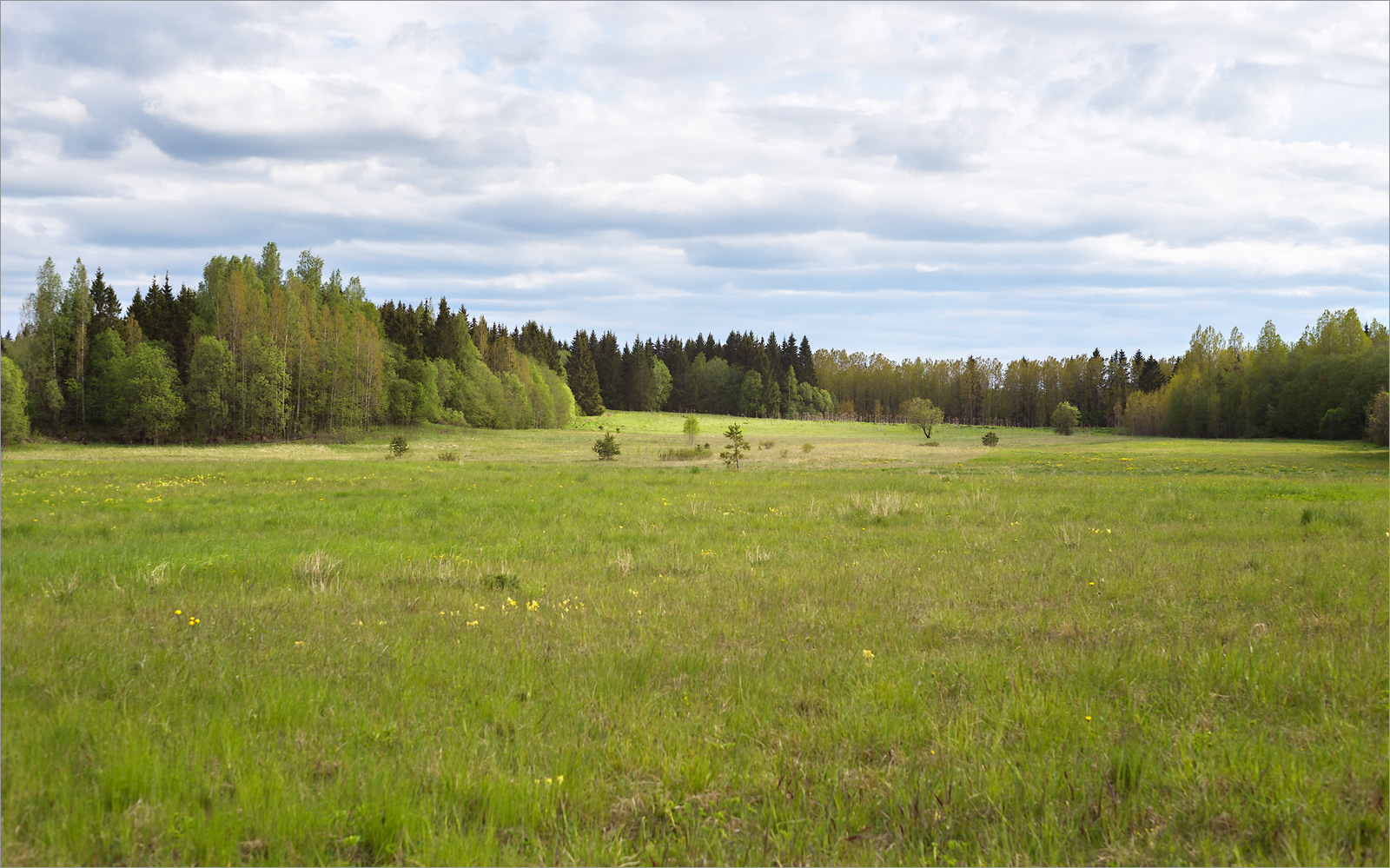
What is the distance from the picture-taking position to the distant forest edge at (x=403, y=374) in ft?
220

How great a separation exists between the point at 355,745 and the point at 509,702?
113cm

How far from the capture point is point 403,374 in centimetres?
9012

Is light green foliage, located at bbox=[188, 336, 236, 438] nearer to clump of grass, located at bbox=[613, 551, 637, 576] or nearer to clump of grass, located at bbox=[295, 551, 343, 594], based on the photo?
clump of grass, located at bbox=[295, 551, 343, 594]

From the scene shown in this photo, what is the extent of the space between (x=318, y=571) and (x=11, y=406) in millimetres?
65574

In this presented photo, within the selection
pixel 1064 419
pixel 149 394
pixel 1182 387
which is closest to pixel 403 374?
pixel 149 394

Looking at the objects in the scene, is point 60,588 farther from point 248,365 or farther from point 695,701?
point 248,365

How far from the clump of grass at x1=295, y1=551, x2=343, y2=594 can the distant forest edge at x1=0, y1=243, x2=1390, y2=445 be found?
64496mm

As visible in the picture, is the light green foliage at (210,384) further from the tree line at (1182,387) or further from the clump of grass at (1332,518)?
the tree line at (1182,387)

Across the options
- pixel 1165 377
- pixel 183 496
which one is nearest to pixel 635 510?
pixel 183 496

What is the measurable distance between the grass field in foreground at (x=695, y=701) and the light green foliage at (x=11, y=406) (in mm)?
59278

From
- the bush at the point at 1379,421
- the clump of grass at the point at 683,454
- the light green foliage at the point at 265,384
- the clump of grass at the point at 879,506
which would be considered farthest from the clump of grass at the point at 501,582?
the bush at the point at 1379,421

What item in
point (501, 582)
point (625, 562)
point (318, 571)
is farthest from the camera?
point (625, 562)

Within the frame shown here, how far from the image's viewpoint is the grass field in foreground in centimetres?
420

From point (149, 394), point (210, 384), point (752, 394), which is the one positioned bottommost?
point (149, 394)
